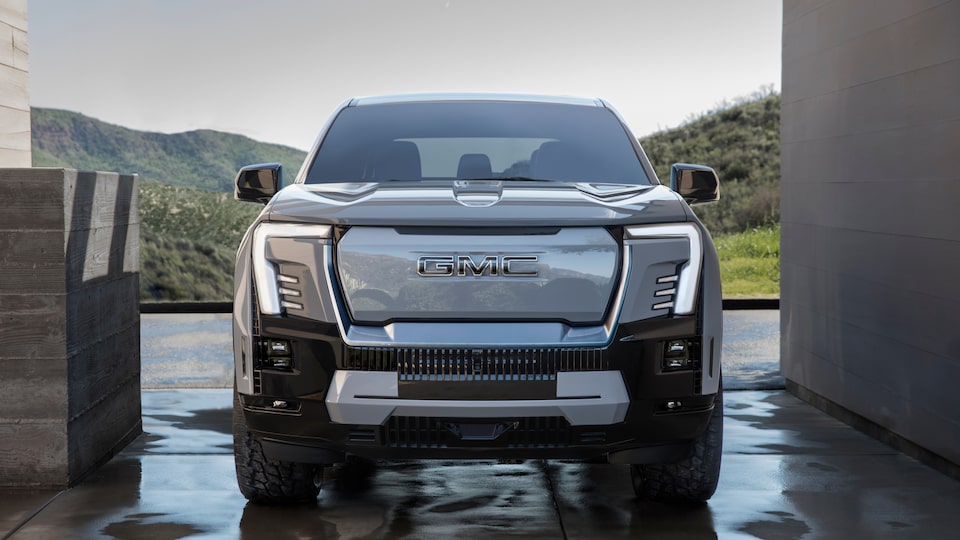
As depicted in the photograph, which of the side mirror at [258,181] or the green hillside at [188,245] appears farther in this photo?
the green hillside at [188,245]

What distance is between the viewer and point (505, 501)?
4.60 m

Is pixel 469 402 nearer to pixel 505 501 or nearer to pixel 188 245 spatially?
pixel 505 501

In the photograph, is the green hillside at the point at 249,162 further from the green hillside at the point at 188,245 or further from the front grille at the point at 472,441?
the front grille at the point at 472,441

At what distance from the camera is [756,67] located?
142 ft

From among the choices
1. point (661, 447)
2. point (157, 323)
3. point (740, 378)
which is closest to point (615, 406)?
point (661, 447)

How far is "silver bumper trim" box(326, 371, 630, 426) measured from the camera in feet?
11.7

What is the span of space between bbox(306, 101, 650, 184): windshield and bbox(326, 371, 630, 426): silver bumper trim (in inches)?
50.8

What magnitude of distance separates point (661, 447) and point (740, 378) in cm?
450

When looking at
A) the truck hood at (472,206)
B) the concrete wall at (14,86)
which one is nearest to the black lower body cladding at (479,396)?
the truck hood at (472,206)

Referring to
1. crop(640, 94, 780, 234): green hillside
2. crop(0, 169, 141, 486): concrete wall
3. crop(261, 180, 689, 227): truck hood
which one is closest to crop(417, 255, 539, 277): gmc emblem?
crop(261, 180, 689, 227): truck hood

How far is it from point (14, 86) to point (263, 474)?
13.6 feet

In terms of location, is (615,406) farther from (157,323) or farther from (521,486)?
(157,323)

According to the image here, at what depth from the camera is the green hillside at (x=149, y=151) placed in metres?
45.5

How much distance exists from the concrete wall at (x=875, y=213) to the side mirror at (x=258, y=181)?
3.00 meters
